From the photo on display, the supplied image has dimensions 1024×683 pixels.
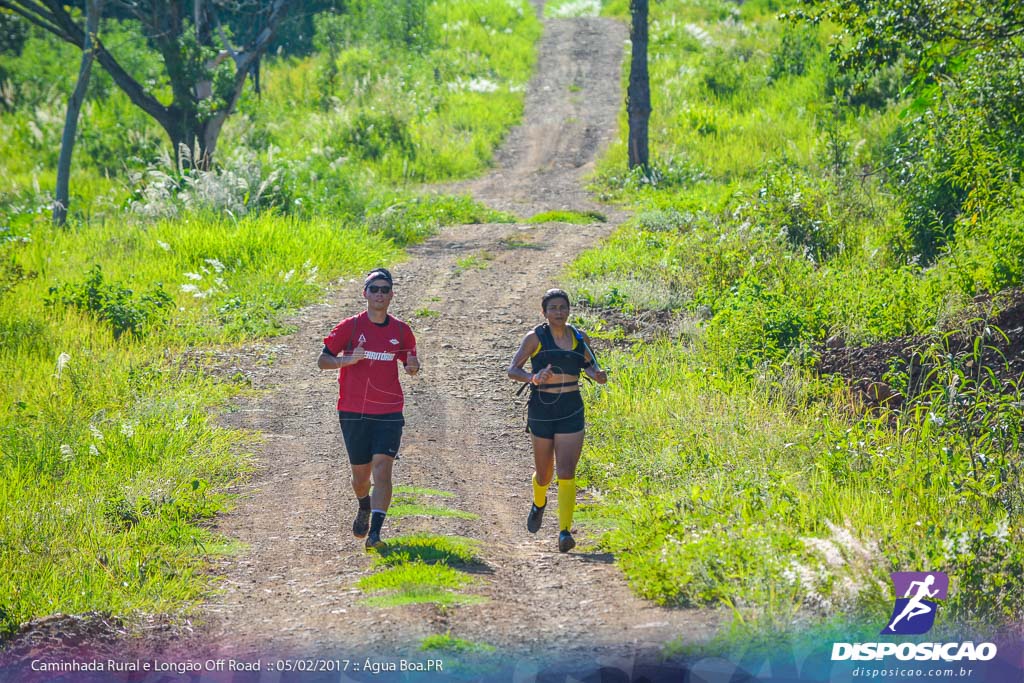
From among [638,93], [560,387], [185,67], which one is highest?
[185,67]

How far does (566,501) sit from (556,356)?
3.43 ft

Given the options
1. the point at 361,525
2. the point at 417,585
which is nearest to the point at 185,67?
the point at 361,525

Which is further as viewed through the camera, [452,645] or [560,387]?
[560,387]

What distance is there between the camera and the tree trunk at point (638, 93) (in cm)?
2283

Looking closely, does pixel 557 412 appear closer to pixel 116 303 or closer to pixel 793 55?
pixel 116 303

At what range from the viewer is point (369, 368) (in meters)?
7.45

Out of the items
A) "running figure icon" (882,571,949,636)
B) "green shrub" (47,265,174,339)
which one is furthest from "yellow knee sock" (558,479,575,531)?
"green shrub" (47,265,174,339)

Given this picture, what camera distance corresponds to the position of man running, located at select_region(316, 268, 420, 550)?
743 centimetres

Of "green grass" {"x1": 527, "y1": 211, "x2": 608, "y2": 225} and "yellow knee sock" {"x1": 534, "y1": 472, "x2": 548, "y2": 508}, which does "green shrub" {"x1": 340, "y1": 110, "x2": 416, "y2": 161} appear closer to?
"green grass" {"x1": 527, "y1": 211, "x2": 608, "y2": 225}

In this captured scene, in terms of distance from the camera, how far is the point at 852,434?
8.83 metres

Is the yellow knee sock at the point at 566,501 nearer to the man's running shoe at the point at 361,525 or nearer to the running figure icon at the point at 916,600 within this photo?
the man's running shoe at the point at 361,525

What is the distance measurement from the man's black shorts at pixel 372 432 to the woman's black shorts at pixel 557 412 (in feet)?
3.13

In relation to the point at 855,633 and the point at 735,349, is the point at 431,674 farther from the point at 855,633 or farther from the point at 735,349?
the point at 735,349

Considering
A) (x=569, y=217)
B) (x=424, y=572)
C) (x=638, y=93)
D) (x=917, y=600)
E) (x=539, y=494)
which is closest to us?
(x=917, y=600)
